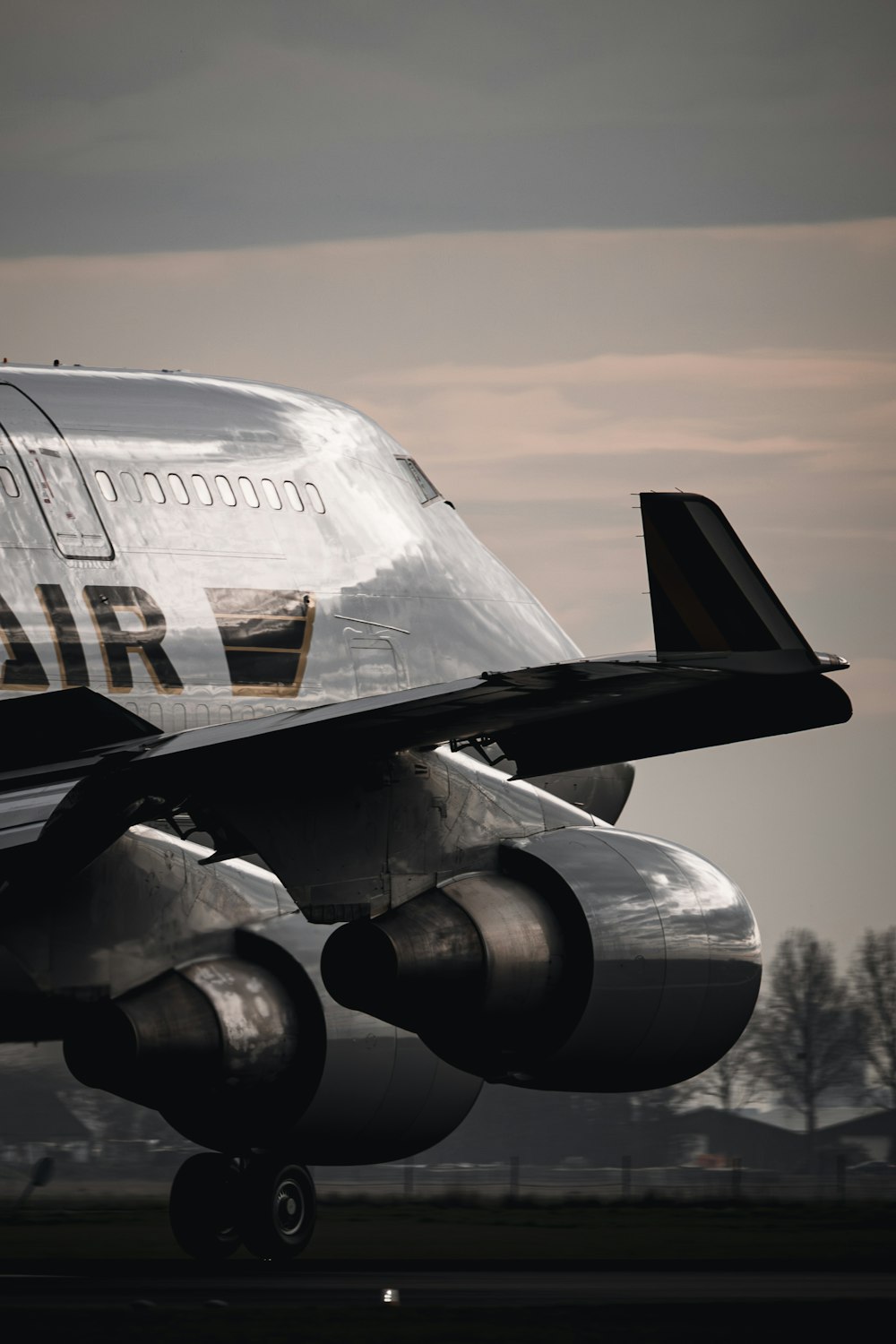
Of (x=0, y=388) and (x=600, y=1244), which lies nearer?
(x=0, y=388)

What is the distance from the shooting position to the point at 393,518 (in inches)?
792

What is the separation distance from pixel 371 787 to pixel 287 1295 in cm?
478

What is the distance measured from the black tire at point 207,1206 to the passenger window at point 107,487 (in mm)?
7009

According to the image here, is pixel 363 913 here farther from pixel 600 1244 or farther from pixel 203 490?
pixel 600 1244

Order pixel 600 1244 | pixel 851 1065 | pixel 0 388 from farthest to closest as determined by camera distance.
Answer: pixel 851 1065
pixel 600 1244
pixel 0 388

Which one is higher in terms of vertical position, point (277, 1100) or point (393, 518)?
point (393, 518)

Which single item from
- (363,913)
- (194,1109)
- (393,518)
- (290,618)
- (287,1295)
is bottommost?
(287,1295)

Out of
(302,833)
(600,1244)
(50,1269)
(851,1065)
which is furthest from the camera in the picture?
(851,1065)

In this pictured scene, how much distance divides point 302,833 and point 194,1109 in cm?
386

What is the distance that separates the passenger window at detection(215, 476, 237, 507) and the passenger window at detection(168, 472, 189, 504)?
1.21 ft

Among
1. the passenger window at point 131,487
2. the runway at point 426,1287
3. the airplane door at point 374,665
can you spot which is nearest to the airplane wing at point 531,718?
the airplane door at point 374,665

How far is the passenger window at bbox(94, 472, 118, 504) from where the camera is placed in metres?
18.0

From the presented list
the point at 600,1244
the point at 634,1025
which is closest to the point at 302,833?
the point at 634,1025

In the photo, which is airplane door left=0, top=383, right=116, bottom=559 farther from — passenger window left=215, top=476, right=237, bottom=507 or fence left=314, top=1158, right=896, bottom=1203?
fence left=314, top=1158, right=896, bottom=1203
